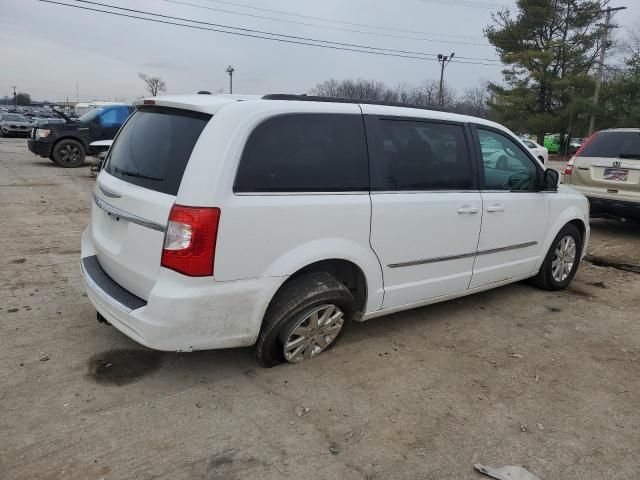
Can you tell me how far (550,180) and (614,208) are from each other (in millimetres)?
3570

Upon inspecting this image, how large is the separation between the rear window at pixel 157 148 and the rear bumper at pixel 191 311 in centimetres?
55

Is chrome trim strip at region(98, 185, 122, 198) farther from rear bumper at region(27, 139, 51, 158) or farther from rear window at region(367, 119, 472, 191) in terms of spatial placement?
rear bumper at region(27, 139, 51, 158)

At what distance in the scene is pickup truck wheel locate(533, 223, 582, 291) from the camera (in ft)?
16.6

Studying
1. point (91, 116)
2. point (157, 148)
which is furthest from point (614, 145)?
point (91, 116)

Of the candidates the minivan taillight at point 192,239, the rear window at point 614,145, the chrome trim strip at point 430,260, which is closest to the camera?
the minivan taillight at point 192,239

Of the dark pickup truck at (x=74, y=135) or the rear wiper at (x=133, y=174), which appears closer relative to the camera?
the rear wiper at (x=133, y=174)

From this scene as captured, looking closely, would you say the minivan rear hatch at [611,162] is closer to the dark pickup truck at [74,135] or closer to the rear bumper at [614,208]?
the rear bumper at [614,208]

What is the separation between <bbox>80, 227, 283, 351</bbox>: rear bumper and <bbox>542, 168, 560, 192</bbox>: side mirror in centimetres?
290

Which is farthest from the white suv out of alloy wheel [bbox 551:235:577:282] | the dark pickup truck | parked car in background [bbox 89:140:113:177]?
the dark pickup truck

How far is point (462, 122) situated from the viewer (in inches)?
160

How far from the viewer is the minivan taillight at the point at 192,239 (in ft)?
8.86

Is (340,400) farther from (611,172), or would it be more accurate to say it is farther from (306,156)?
(611,172)

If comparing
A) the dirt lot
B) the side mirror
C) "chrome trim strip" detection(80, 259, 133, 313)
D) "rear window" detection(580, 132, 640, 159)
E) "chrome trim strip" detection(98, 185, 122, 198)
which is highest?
"rear window" detection(580, 132, 640, 159)

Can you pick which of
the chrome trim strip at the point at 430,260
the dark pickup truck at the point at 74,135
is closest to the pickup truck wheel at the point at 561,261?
→ the chrome trim strip at the point at 430,260
